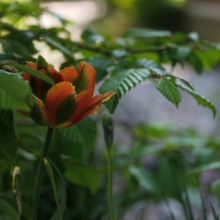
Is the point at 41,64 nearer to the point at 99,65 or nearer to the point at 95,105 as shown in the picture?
the point at 95,105

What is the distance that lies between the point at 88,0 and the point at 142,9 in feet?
2.85

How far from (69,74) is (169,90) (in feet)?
0.35

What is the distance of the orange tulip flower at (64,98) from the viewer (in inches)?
18.5

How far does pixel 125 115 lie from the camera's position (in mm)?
1996

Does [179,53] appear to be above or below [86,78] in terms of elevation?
above

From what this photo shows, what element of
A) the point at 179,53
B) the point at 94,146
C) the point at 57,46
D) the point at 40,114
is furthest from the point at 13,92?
the point at 94,146

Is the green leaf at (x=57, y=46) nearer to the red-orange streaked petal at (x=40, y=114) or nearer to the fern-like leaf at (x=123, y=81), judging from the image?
the fern-like leaf at (x=123, y=81)

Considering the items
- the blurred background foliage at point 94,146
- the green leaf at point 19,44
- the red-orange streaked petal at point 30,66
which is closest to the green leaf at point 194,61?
the blurred background foliage at point 94,146

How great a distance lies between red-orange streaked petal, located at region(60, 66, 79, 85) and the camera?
496 millimetres

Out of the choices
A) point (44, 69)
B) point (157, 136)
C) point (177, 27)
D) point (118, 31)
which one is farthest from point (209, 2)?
point (44, 69)

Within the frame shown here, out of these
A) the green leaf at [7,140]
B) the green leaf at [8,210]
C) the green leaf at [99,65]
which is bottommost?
the green leaf at [8,210]

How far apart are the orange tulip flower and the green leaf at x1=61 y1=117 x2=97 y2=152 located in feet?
0.43

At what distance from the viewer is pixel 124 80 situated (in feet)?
1.90

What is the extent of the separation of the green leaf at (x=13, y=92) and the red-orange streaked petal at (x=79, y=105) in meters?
0.08
